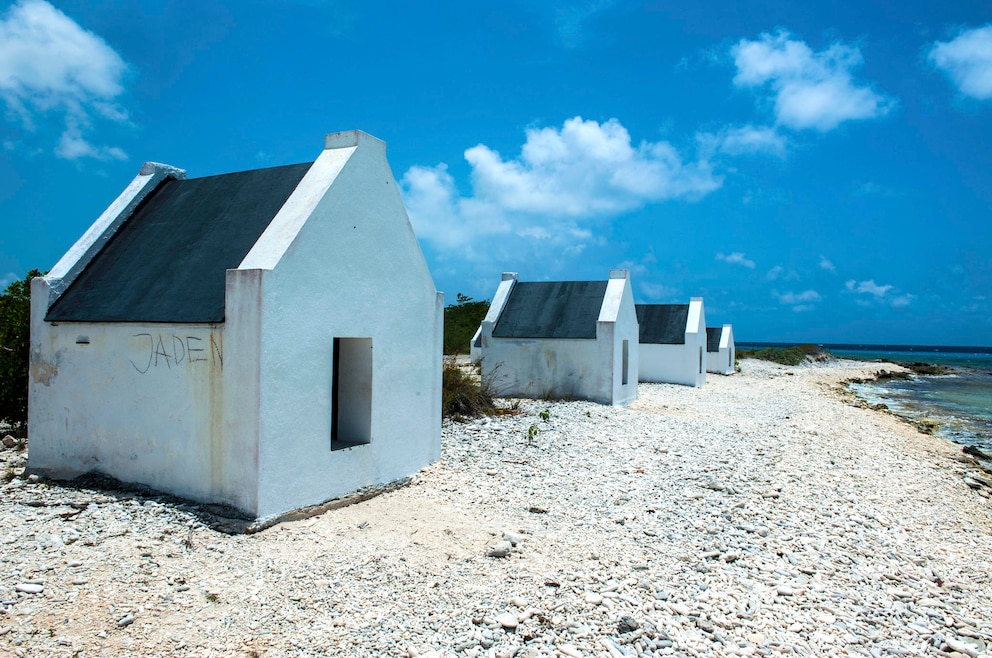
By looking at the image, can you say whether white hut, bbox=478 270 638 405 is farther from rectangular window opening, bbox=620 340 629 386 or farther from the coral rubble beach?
the coral rubble beach

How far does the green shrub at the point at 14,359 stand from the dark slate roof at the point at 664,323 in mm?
24529

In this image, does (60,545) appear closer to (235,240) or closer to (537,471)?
(235,240)

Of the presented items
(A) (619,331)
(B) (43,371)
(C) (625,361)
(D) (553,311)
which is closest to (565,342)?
(D) (553,311)

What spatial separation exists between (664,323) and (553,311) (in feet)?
39.9

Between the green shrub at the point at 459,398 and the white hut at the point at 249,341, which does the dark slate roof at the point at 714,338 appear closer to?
the green shrub at the point at 459,398

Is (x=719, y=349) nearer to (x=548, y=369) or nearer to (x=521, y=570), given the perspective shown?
(x=548, y=369)

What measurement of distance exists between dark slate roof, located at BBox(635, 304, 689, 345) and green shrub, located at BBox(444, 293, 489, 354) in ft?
40.2

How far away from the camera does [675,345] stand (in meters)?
30.2

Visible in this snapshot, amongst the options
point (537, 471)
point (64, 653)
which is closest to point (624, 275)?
point (537, 471)

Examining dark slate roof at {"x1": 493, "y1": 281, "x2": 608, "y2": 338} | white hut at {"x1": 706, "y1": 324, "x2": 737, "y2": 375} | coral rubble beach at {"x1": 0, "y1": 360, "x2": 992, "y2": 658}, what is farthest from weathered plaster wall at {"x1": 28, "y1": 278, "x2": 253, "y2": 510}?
white hut at {"x1": 706, "y1": 324, "x2": 737, "y2": 375}

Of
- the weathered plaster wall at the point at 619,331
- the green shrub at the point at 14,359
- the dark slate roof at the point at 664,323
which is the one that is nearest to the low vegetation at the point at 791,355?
the dark slate roof at the point at 664,323

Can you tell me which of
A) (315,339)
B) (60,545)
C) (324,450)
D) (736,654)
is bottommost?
(736,654)

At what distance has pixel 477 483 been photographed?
962 cm

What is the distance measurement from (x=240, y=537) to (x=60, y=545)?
172cm
